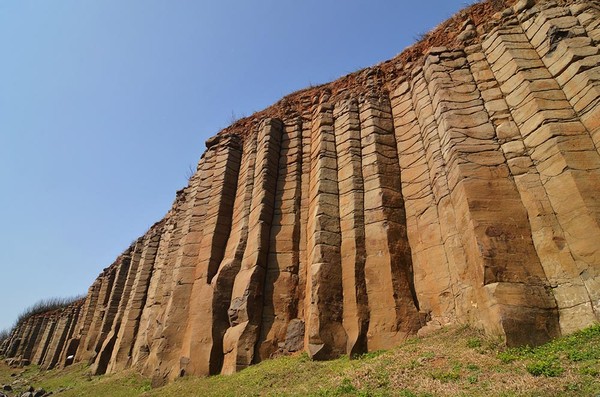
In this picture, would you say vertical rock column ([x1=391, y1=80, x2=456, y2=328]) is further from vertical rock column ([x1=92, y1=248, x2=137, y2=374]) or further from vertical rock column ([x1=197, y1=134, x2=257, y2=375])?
vertical rock column ([x1=92, y1=248, x2=137, y2=374])

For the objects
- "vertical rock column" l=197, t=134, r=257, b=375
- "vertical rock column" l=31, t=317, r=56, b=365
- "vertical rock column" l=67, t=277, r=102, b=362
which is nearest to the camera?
"vertical rock column" l=197, t=134, r=257, b=375

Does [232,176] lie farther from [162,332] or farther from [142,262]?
[142,262]

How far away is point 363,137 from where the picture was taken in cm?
1245

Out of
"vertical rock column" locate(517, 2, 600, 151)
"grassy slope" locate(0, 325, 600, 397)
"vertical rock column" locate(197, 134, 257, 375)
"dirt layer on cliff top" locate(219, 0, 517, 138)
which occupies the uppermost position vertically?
"dirt layer on cliff top" locate(219, 0, 517, 138)

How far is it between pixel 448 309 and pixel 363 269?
Answer: 212 cm

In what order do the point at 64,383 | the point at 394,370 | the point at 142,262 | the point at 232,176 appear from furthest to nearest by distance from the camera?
1. the point at 142,262
2. the point at 64,383
3. the point at 232,176
4. the point at 394,370

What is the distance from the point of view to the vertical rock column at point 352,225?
872 cm

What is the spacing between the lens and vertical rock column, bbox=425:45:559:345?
6.42 metres

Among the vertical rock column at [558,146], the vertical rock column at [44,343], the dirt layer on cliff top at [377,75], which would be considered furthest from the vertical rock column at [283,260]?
the vertical rock column at [44,343]

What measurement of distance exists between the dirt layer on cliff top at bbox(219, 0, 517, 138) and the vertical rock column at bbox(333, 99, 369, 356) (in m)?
1.50

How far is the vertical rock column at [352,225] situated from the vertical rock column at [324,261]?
0.16m

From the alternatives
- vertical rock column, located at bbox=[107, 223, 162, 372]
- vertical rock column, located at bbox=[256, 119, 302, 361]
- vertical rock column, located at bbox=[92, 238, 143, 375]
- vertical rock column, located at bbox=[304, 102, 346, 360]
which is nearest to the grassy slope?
vertical rock column, located at bbox=[304, 102, 346, 360]

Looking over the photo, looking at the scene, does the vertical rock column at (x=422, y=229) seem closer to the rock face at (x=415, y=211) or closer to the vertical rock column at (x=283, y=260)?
the rock face at (x=415, y=211)

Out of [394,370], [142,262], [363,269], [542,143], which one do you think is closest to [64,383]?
[142,262]
